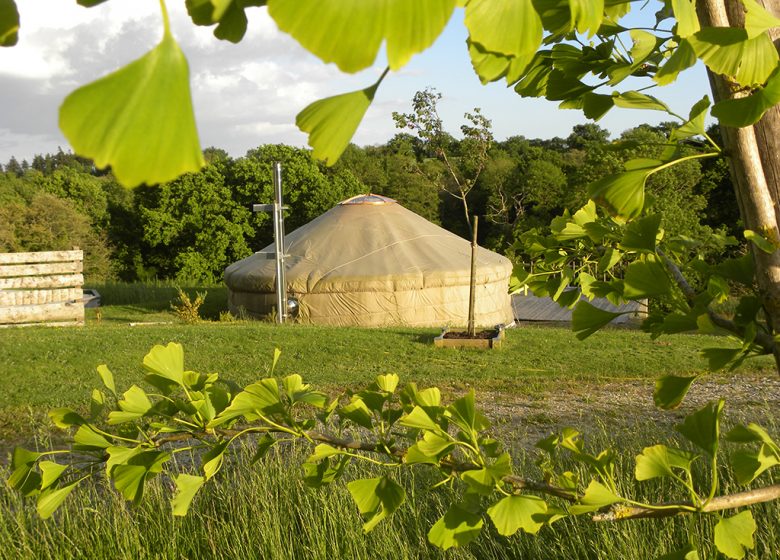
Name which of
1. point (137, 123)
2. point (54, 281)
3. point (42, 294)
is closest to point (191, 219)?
point (54, 281)

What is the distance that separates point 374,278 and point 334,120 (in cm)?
1132

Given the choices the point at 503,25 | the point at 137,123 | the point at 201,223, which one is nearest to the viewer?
the point at 137,123

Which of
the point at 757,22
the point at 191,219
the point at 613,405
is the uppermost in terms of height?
the point at 191,219

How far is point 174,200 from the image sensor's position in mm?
27469

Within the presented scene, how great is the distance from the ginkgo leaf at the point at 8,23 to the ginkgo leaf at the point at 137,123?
0.38ft

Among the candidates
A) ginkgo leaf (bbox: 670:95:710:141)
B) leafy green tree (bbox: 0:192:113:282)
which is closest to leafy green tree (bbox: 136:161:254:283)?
leafy green tree (bbox: 0:192:113:282)

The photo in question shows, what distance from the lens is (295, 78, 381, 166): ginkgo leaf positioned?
32 cm

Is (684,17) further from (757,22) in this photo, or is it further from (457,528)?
(457,528)

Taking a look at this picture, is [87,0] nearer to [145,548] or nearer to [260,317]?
[145,548]

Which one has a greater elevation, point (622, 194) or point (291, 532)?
point (622, 194)

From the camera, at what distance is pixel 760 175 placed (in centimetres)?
77

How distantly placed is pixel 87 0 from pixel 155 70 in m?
0.08

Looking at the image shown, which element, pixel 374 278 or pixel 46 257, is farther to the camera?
pixel 46 257

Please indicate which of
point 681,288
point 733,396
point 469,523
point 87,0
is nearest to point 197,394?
point 469,523
